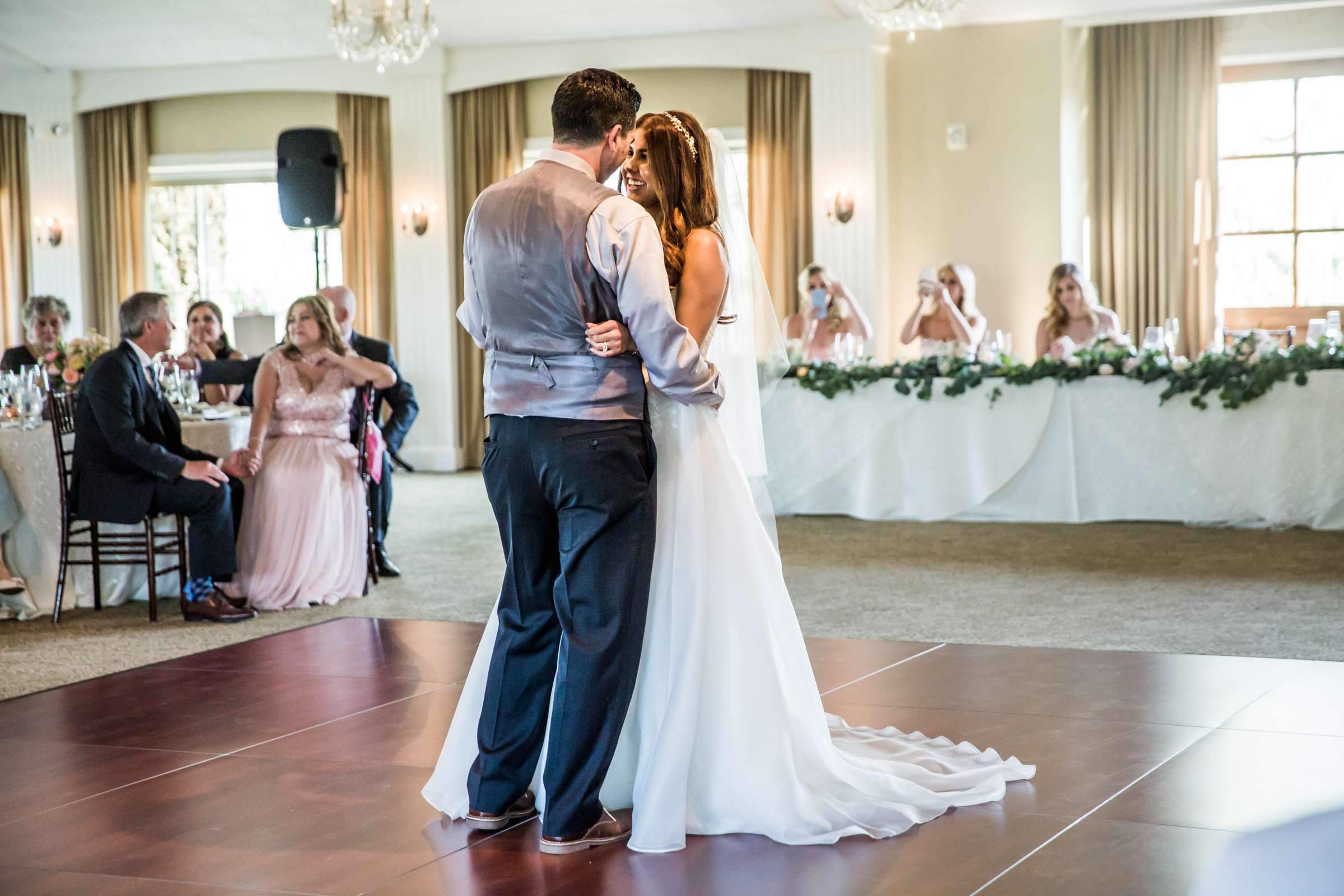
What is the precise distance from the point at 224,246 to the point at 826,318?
644 cm

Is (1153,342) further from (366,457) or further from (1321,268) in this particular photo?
(1321,268)

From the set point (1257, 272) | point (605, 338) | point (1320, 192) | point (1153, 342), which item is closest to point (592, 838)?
point (605, 338)

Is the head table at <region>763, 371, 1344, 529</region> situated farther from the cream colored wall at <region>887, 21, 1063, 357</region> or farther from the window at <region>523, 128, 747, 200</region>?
the window at <region>523, 128, 747, 200</region>

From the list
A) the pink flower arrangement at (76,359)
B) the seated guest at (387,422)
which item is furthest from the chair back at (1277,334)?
the pink flower arrangement at (76,359)

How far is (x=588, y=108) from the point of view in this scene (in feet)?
8.48

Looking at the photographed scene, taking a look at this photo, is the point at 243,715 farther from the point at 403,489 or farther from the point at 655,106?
the point at 655,106

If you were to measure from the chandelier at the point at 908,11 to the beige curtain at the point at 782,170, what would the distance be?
2.79 m

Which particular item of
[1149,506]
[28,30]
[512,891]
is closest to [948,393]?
[1149,506]

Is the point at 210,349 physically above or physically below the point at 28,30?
below

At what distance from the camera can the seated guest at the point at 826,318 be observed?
27.8 ft

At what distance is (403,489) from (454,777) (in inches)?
298

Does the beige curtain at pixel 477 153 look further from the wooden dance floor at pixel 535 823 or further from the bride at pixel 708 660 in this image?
the bride at pixel 708 660

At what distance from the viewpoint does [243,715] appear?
3.94 metres

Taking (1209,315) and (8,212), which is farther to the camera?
(8,212)
